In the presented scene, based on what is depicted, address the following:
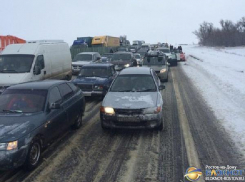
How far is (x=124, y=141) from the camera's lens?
7.13m

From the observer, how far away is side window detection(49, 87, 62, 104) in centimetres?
669

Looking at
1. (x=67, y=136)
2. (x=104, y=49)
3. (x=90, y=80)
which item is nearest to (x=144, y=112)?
(x=67, y=136)

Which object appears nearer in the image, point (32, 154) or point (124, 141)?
point (32, 154)

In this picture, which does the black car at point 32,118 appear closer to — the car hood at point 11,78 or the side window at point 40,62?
the car hood at point 11,78

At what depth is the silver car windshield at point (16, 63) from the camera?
1147cm

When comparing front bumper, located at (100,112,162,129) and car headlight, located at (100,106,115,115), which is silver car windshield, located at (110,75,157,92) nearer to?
car headlight, located at (100,106,115,115)

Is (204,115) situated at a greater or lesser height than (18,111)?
lesser

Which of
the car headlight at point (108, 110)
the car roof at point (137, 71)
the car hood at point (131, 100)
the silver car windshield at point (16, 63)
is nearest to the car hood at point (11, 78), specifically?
the silver car windshield at point (16, 63)

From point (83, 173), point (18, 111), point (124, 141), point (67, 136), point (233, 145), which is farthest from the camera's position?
point (67, 136)

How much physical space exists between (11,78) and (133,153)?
7000 mm

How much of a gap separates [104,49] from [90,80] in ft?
97.7

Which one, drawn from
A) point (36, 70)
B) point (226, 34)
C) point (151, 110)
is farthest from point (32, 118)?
point (226, 34)

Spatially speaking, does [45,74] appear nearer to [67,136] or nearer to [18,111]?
[67,136]

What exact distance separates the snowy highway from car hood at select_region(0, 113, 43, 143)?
85 cm
